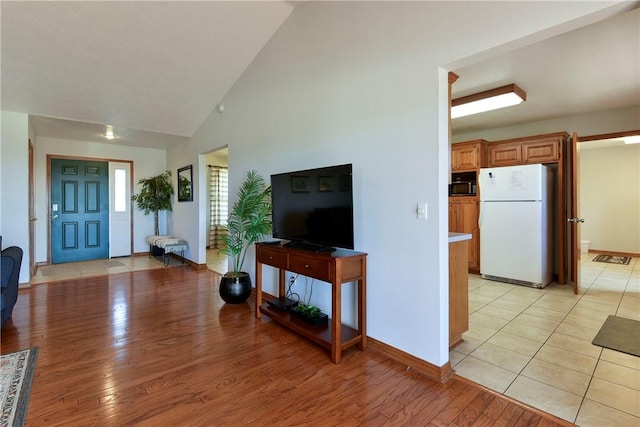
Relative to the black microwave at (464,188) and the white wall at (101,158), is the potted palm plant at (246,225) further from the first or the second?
the white wall at (101,158)

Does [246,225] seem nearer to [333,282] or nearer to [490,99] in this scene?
[333,282]

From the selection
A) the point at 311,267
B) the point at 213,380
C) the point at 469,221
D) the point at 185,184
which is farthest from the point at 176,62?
the point at 469,221

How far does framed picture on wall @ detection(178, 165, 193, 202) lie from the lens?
5.68 metres

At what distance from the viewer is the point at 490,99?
3.58m

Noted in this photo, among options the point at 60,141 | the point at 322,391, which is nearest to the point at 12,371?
the point at 322,391

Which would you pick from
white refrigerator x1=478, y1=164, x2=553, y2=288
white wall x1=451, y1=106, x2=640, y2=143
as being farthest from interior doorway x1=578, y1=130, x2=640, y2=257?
white refrigerator x1=478, y1=164, x2=553, y2=288

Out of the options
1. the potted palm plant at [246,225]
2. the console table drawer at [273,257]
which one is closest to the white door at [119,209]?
the potted palm plant at [246,225]

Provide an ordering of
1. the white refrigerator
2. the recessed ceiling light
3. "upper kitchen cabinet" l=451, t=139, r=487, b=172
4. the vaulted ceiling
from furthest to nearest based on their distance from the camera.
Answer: the recessed ceiling light < "upper kitchen cabinet" l=451, t=139, r=487, b=172 < the white refrigerator < the vaulted ceiling

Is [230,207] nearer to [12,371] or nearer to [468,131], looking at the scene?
[12,371]

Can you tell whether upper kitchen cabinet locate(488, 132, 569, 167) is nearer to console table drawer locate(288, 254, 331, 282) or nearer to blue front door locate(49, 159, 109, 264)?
console table drawer locate(288, 254, 331, 282)

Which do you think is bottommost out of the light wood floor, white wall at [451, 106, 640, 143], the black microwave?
the light wood floor

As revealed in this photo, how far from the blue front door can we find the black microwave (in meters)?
6.75

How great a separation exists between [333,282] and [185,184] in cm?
460

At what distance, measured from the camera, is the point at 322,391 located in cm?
194
